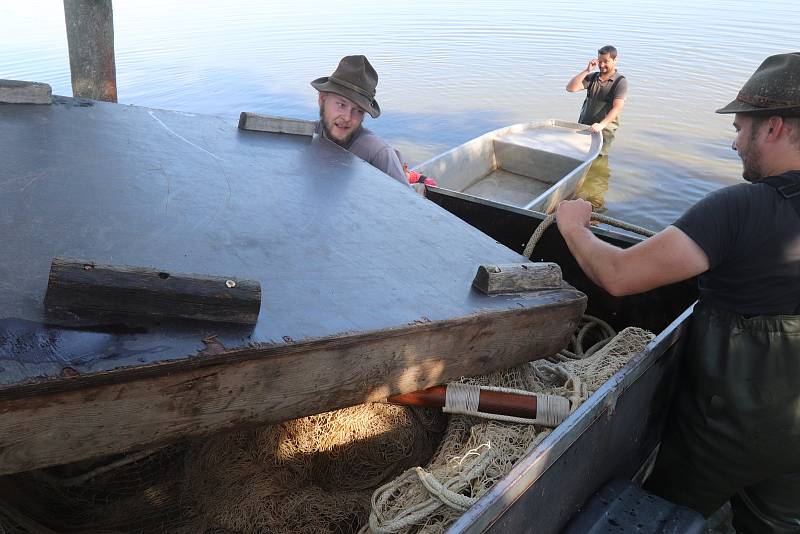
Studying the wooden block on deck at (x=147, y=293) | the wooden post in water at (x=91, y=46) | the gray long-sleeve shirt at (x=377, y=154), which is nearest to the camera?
the wooden block on deck at (x=147, y=293)

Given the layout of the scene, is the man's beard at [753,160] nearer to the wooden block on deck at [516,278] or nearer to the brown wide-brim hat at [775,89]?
the brown wide-brim hat at [775,89]

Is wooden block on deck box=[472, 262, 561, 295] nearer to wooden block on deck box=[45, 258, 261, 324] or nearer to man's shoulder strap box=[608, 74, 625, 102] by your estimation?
wooden block on deck box=[45, 258, 261, 324]

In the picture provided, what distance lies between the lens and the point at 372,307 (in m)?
1.76

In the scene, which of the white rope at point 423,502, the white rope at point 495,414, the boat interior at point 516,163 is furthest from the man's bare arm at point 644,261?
the boat interior at point 516,163

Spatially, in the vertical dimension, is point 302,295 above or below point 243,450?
above

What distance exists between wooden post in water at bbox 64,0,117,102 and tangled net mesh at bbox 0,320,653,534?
3630 millimetres

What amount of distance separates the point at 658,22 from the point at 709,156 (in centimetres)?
1601

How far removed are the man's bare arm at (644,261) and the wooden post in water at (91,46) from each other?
4.22 m

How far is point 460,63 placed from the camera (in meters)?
18.8

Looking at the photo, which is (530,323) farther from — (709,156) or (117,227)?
(709,156)

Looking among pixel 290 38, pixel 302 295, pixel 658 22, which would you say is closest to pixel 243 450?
pixel 302 295

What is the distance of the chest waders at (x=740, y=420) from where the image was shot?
2.26 m

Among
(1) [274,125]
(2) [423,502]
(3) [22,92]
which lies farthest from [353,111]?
(2) [423,502]

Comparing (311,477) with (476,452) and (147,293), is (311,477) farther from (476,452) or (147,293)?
(147,293)
